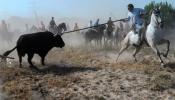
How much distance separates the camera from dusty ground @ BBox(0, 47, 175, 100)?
16453 mm

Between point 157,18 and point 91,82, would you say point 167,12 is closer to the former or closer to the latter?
point 157,18

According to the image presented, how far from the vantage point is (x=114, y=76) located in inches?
728

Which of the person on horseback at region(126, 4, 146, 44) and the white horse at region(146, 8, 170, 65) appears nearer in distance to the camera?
the white horse at region(146, 8, 170, 65)

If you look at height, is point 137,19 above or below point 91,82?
above

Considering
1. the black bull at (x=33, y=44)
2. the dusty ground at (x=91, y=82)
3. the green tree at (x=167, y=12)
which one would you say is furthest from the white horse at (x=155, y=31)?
the green tree at (x=167, y=12)

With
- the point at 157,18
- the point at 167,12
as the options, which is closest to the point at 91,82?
the point at 157,18

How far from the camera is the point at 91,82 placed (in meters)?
17.8

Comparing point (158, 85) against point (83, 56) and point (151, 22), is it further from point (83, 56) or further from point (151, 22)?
point (83, 56)

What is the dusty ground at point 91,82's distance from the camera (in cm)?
1645

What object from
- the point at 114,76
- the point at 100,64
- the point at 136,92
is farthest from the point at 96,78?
the point at 100,64

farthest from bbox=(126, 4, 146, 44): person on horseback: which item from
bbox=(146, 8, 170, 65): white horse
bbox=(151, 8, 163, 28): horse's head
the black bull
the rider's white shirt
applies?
the black bull

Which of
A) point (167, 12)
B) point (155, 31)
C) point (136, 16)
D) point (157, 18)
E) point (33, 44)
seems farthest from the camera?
point (167, 12)

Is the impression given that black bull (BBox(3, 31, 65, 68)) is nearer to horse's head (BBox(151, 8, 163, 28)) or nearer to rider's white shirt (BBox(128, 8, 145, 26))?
rider's white shirt (BBox(128, 8, 145, 26))

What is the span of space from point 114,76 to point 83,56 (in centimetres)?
662
